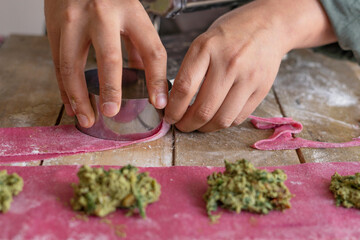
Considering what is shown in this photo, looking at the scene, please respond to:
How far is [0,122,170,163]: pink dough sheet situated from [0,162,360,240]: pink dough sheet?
8 cm

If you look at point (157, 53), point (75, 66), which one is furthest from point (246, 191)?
point (75, 66)

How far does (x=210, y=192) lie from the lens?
85cm

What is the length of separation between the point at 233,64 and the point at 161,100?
0.20 metres

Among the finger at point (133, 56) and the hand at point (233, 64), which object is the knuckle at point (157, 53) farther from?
the finger at point (133, 56)

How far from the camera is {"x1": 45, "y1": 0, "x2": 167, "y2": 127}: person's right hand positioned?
941 millimetres

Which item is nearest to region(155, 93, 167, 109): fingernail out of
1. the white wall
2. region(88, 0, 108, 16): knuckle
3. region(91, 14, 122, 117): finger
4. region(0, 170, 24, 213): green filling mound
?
region(91, 14, 122, 117): finger

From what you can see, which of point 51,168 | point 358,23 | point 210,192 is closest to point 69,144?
point 51,168

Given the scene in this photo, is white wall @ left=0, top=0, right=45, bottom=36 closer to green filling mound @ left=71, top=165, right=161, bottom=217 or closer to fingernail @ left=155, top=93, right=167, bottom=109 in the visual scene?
fingernail @ left=155, top=93, right=167, bottom=109

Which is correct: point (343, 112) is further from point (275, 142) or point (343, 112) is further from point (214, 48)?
point (214, 48)

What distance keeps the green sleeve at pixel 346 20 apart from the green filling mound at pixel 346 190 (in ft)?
1.83

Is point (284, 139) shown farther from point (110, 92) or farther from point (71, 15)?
point (71, 15)

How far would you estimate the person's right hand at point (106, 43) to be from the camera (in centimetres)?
94

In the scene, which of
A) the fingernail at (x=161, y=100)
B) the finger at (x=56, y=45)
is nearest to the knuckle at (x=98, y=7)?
the finger at (x=56, y=45)

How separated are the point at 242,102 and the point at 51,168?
496mm
